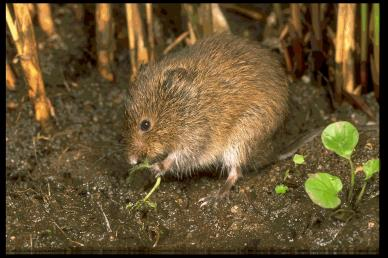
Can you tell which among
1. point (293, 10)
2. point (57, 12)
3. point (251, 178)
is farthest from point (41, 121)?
point (293, 10)

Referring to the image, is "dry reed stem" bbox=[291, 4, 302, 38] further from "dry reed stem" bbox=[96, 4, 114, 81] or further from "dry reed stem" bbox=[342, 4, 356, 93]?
"dry reed stem" bbox=[96, 4, 114, 81]

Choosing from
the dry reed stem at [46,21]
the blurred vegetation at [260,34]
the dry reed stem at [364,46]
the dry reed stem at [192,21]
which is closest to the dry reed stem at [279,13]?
the blurred vegetation at [260,34]

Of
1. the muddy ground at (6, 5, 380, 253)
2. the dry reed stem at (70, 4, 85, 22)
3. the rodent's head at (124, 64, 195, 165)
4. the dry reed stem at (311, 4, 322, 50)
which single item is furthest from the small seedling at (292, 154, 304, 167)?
the dry reed stem at (70, 4, 85, 22)

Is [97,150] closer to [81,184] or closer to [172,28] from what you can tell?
[81,184]

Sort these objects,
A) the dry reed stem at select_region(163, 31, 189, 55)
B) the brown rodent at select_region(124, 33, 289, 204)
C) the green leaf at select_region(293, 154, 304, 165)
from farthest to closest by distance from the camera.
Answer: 1. the dry reed stem at select_region(163, 31, 189, 55)
2. the brown rodent at select_region(124, 33, 289, 204)
3. the green leaf at select_region(293, 154, 304, 165)

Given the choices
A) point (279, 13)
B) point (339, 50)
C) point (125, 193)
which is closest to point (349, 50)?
point (339, 50)

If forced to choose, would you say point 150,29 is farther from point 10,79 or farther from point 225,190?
point 225,190
